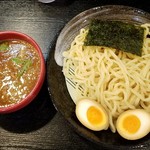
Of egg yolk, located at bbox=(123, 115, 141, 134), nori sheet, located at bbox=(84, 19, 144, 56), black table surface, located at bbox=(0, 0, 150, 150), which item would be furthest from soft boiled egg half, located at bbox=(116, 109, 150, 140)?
nori sheet, located at bbox=(84, 19, 144, 56)

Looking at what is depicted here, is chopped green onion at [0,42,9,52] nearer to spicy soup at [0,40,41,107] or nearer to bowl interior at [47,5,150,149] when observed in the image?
spicy soup at [0,40,41,107]

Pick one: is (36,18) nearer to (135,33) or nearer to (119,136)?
(135,33)

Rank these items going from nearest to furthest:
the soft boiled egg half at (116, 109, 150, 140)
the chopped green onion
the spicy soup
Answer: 1. the soft boiled egg half at (116, 109, 150, 140)
2. the spicy soup
3. the chopped green onion

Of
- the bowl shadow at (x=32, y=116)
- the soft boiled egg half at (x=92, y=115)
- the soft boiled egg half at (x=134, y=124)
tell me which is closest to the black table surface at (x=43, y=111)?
the bowl shadow at (x=32, y=116)

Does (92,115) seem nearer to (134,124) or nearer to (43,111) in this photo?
(134,124)

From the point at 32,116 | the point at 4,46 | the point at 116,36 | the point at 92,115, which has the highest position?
the point at 116,36

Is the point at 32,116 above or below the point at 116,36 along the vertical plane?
below

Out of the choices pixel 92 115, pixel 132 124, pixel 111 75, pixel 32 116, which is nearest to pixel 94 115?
pixel 92 115

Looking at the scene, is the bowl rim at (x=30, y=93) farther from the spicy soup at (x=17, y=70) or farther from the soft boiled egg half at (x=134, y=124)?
the soft boiled egg half at (x=134, y=124)
